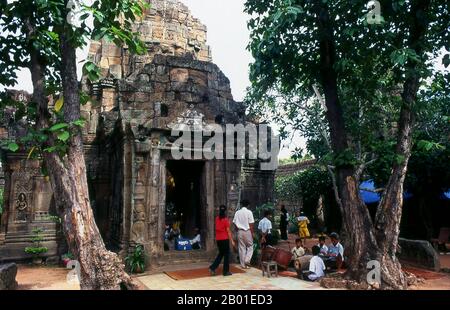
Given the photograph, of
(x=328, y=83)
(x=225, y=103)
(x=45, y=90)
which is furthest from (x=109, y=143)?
(x=328, y=83)

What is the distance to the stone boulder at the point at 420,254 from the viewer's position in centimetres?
916

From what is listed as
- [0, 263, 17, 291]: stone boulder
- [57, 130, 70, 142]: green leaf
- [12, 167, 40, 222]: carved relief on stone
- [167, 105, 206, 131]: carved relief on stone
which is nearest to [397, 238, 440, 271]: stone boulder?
[167, 105, 206, 131]: carved relief on stone

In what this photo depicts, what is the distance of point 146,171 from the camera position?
9023 millimetres

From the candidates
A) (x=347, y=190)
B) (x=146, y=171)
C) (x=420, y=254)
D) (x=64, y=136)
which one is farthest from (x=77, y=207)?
(x=420, y=254)

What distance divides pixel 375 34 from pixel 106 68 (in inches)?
428

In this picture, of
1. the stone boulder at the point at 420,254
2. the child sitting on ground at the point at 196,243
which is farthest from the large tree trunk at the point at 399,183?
the child sitting on ground at the point at 196,243

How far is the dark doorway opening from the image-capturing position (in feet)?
37.5

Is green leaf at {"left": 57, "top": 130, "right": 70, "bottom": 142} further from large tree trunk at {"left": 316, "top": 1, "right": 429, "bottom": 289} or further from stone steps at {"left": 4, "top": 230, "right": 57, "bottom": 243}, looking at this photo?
stone steps at {"left": 4, "top": 230, "right": 57, "bottom": 243}

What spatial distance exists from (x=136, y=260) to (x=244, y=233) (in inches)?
105

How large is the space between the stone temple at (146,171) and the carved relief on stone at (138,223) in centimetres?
2

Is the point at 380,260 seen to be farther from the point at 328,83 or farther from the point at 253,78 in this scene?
the point at 253,78

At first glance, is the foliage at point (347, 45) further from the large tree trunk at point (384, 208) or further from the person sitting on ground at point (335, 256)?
the person sitting on ground at point (335, 256)

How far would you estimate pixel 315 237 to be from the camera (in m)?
18.3

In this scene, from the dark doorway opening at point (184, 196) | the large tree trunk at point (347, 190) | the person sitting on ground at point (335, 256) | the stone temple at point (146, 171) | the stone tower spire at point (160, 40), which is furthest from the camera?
the stone tower spire at point (160, 40)
